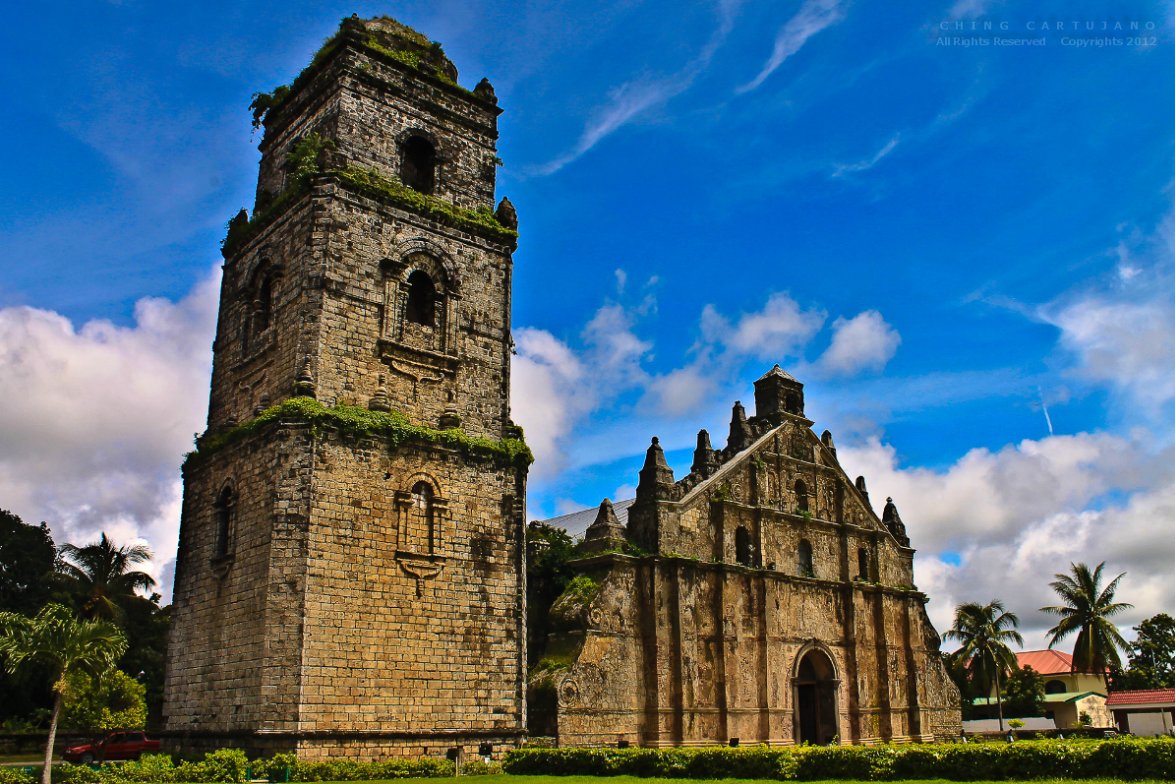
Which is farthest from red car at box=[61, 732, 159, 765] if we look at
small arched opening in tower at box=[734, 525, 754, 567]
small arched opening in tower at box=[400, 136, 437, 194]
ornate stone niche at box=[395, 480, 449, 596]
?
small arched opening in tower at box=[400, 136, 437, 194]

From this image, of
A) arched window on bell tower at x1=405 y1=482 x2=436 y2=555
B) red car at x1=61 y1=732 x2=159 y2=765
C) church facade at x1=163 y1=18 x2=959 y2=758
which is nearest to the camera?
church facade at x1=163 y1=18 x2=959 y2=758

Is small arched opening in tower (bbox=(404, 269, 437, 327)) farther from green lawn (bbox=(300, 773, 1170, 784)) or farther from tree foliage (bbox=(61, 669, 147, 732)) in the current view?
tree foliage (bbox=(61, 669, 147, 732))

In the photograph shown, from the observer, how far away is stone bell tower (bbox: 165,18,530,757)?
1827 centimetres

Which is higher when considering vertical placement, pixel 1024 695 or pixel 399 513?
pixel 399 513

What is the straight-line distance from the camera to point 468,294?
22.7m

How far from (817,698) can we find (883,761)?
13.5m

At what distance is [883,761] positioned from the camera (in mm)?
17469

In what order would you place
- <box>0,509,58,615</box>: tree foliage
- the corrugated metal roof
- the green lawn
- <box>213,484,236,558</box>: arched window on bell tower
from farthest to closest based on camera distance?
<box>0,509,58,615</box>: tree foliage, the corrugated metal roof, <box>213,484,236,558</box>: arched window on bell tower, the green lawn

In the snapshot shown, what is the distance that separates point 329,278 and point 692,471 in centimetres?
1301

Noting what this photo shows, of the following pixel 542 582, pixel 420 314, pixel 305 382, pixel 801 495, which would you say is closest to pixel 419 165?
pixel 420 314

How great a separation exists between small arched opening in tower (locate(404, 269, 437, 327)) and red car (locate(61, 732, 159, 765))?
17281 mm

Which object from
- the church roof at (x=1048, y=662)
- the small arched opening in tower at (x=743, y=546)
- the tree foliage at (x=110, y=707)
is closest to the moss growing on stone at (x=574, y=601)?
the small arched opening in tower at (x=743, y=546)

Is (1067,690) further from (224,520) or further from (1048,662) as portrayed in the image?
(224,520)

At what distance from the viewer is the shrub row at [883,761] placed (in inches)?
610
